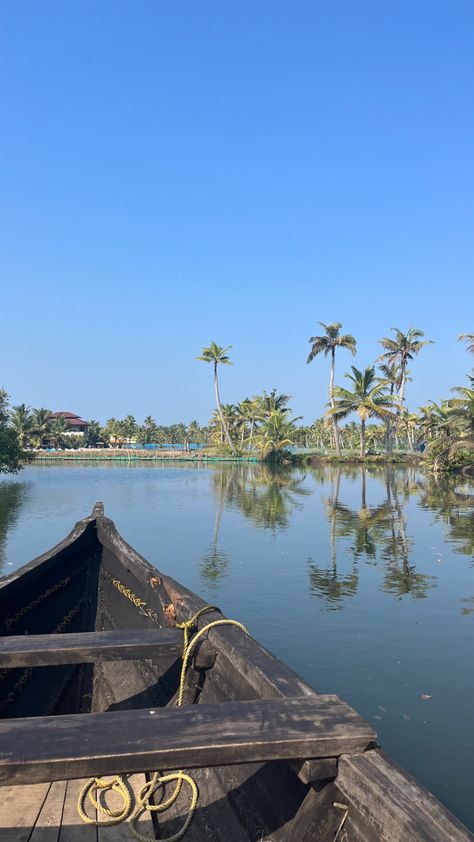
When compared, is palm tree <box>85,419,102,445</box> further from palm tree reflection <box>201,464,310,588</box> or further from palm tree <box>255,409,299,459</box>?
palm tree reflection <box>201,464,310,588</box>

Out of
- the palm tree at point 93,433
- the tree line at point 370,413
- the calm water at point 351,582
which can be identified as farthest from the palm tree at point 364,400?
the palm tree at point 93,433

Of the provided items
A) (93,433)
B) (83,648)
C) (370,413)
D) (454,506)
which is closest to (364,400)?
(370,413)

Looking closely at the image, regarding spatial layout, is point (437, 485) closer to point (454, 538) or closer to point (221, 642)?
point (454, 538)

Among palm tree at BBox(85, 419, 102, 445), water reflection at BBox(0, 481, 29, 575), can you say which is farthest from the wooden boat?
palm tree at BBox(85, 419, 102, 445)

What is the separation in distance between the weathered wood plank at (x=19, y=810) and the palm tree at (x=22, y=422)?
260 feet

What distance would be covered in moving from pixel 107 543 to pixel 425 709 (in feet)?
14.0

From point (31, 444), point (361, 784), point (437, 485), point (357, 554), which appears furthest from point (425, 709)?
point (31, 444)

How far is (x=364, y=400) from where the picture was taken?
51438mm

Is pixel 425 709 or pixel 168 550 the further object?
pixel 168 550

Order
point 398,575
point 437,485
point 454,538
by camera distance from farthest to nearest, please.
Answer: point 437,485 → point 454,538 → point 398,575

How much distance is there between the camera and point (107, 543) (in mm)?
6973

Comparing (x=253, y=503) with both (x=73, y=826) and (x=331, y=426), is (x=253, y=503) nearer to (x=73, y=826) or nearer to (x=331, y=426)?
(x=73, y=826)

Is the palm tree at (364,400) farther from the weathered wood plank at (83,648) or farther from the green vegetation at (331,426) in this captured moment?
the weathered wood plank at (83,648)

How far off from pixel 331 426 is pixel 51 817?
239 ft
